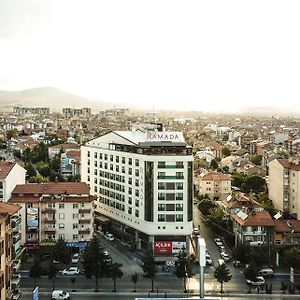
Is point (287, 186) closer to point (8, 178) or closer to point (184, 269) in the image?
point (184, 269)

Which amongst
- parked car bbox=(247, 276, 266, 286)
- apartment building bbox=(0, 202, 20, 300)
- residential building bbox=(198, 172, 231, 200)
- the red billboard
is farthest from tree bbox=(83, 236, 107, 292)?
residential building bbox=(198, 172, 231, 200)

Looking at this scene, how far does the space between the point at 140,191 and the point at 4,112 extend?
206 ft

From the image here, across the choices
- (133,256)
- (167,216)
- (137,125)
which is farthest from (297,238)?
(137,125)

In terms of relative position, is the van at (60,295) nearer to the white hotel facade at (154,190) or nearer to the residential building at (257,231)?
the white hotel facade at (154,190)

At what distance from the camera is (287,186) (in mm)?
14977

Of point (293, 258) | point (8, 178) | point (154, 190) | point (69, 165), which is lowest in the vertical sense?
point (293, 258)

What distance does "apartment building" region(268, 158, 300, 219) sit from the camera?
A: 14536mm

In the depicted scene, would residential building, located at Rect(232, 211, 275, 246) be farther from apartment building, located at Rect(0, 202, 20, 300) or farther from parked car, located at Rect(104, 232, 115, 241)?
apartment building, located at Rect(0, 202, 20, 300)

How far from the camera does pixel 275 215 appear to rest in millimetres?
13289

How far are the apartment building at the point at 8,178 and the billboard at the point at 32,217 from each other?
581 millimetres

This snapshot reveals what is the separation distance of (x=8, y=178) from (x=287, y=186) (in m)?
7.65

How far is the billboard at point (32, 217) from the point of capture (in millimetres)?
11641

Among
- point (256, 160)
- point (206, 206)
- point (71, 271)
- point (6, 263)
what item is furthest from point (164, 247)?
point (256, 160)

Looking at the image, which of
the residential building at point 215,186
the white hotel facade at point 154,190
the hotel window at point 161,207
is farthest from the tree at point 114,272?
the residential building at point 215,186
